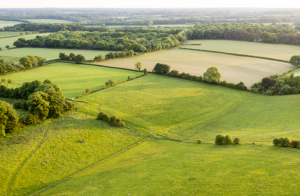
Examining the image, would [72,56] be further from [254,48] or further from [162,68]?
[254,48]

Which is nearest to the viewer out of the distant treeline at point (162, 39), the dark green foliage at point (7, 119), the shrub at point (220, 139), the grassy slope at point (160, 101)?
the shrub at point (220, 139)

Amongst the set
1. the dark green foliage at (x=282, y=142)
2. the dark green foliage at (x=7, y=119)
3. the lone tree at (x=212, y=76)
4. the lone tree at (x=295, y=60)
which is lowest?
the dark green foliage at (x=7, y=119)

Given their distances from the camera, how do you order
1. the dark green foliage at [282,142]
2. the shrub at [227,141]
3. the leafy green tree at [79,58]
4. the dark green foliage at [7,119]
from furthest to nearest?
the leafy green tree at [79,58] → the dark green foliage at [7,119] → the shrub at [227,141] → the dark green foliage at [282,142]

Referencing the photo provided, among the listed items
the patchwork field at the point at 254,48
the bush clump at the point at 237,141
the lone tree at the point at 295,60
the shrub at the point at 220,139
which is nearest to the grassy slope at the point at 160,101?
the shrub at the point at 220,139

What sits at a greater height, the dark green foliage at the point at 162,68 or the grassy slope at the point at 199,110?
the dark green foliage at the point at 162,68

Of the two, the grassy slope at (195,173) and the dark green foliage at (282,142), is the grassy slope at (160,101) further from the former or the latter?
the dark green foliage at (282,142)

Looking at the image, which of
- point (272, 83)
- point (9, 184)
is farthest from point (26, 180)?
point (272, 83)

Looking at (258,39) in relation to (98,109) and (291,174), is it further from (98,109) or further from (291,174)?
(291,174)
